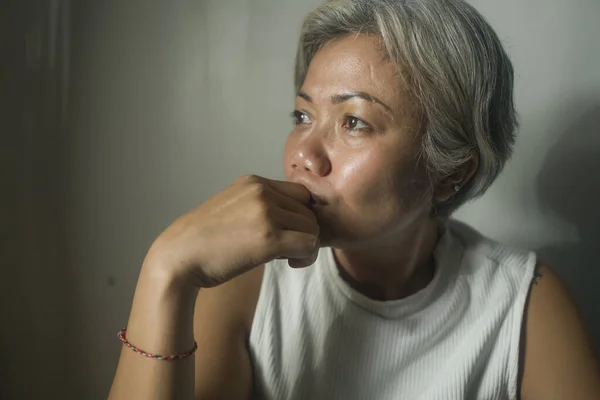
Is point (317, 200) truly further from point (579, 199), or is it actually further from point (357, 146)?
point (579, 199)

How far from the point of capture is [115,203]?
3.85 ft

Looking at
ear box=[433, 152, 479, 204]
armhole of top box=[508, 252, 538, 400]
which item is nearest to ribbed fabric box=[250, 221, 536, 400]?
armhole of top box=[508, 252, 538, 400]

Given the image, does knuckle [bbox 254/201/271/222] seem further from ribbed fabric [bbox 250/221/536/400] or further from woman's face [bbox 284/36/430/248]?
ribbed fabric [bbox 250/221/536/400]

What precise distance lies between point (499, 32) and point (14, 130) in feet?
3.72

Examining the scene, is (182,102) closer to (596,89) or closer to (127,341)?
(127,341)

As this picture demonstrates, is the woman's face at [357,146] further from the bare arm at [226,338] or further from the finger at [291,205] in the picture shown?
the bare arm at [226,338]

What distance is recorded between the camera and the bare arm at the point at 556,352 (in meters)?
0.94

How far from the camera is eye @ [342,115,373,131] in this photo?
2.66 ft

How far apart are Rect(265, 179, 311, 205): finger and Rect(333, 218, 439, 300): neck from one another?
0.73ft

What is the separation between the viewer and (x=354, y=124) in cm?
82

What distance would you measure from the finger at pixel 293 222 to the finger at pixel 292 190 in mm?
47

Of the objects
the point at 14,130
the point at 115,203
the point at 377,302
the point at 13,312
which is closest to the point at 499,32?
the point at 377,302

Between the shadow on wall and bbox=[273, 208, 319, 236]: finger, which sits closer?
bbox=[273, 208, 319, 236]: finger

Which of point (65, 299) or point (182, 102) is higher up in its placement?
point (182, 102)
